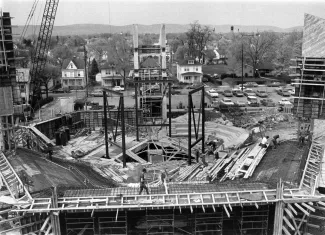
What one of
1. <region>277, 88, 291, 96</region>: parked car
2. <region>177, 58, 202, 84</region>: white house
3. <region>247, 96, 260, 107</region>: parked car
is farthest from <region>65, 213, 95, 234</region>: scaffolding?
<region>177, 58, 202, 84</region>: white house

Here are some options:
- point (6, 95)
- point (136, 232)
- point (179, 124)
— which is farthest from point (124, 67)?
point (136, 232)

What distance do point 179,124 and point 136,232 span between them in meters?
20.6

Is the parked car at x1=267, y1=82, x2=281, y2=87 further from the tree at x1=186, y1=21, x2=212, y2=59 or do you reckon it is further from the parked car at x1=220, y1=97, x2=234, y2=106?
the tree at x1=186, y1=21, x2=212, y2=59

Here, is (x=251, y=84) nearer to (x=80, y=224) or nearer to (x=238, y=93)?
(x=238, y=93)

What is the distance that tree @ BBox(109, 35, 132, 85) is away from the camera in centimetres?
7062

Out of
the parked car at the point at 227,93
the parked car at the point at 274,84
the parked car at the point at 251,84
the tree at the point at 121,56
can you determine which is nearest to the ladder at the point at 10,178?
the parked car at the point at 227,93

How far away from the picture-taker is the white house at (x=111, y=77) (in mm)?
68812

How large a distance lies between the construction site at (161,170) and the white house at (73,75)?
30104mm

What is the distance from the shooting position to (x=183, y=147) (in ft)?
100

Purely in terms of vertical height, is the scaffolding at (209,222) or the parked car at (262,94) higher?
the parked car at (262,94)

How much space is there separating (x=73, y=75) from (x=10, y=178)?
50.2 meters

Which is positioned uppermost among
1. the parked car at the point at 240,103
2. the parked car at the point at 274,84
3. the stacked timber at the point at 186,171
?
the parked car at the point at 274,84

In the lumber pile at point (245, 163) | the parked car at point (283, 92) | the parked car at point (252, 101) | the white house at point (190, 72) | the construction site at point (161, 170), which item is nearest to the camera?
the construction site at point (161, 170)

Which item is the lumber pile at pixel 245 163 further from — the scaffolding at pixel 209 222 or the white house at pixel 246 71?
the white house at pixel 246 71
